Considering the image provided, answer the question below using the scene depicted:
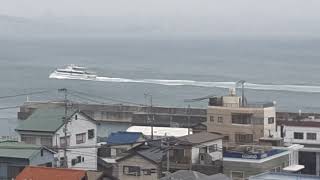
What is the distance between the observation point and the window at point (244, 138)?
1554 centimetres

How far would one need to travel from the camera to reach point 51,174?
923 cm

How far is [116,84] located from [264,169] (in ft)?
105

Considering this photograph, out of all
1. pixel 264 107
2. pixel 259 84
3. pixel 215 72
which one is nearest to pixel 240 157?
pixel 264 107

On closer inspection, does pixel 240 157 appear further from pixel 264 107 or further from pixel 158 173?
pixel 264 107

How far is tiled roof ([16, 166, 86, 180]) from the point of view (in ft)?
30.1

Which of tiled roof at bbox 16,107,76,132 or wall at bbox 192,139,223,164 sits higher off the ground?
tiled roof at bbox 16,107,76,132

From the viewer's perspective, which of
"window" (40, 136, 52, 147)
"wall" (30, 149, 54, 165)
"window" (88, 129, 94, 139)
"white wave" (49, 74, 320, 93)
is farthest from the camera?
"white wave" (49, 74, 320, 93)

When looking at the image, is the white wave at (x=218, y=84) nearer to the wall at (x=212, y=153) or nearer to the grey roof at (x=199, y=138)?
the wall at (x=212, y=153)

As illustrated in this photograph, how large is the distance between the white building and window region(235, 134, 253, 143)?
3.67m

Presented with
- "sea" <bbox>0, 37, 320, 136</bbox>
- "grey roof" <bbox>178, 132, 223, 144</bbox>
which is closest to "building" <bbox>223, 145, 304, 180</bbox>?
"grey roof" <bbox>178, 132, 223, 144</bbox>

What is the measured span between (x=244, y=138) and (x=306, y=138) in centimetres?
146

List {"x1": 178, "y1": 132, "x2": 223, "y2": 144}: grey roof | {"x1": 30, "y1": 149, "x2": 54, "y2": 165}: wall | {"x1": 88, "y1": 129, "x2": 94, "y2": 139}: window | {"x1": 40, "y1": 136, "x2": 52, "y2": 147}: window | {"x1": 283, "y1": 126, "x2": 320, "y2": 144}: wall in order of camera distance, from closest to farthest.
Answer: {"x1": 30, "y1": 149, "x2": 54, "y2": 165}: wall, {"x1": 178, "y1": 132, "x2": 223, "y2": 144}: grey roof, {"x1": 40, "y1": 136, "x2": 52, "y2": 147}: window, {"x1": 88, "y1": 129, "x2": 94, "y2": 139}: window, {"x1": 283, "y1": 126, "x2": 320, "y2": 144}: wall

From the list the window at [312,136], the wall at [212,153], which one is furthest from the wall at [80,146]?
the window at [312,136]

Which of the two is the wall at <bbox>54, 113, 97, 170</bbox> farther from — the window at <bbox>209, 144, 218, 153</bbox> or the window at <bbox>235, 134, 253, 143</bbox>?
the window at <bbox>235, 134, 253, 143</bbox>
